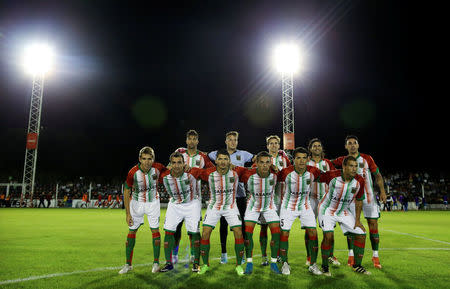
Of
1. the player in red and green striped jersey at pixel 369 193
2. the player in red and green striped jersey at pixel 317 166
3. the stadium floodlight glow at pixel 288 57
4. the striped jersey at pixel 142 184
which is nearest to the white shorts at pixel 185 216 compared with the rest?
the striped jersey at pixel 142 184

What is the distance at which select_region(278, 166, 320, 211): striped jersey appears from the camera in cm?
483

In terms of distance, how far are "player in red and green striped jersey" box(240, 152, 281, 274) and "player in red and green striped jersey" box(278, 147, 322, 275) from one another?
0.45 feet

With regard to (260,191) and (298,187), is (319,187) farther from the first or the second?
(260,191)

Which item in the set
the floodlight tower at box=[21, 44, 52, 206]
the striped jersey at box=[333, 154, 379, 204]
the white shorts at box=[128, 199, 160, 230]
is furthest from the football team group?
the floodlight tower at box=[21, 44, 52, 206]

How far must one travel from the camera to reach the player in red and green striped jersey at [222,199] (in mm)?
4656

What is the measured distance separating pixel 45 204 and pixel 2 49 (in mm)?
15055

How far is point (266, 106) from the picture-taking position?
30156 millimetres

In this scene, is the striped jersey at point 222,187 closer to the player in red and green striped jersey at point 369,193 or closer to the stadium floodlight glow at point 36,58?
the player in red and green striped jersey at point 369,193

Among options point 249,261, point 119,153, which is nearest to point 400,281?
point 249,261

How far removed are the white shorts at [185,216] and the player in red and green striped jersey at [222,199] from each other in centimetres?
18

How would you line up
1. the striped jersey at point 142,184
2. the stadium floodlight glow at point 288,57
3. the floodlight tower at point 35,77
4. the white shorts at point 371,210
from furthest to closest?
the floodlight tower at point 35,77
the stadium floodlight glow at point 288,57
the white shorts at point 371,210
the striped jersey at point 142,184

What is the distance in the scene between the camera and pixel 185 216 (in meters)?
4.91

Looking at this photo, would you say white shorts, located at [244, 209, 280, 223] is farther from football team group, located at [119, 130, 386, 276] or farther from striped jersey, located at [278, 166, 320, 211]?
striped jersey, located at [278, 166, 320, 211]

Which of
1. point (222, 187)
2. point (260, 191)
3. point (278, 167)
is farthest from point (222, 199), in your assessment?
point (278, 167)
